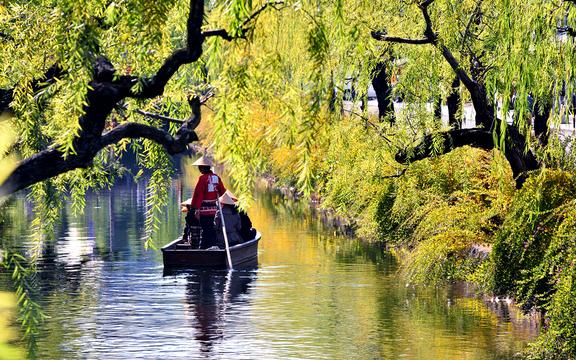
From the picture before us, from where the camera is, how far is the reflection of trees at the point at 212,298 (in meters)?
18.4

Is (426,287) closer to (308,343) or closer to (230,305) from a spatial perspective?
(230,305)

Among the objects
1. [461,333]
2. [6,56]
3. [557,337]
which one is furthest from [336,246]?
[6,56]

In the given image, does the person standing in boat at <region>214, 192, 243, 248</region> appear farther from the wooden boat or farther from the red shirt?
the wooden boat

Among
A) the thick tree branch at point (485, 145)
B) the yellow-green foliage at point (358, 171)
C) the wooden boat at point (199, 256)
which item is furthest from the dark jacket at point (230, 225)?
the thick tree branch at point (485, 145)

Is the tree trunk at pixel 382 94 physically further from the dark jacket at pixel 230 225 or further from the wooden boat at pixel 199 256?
A: the wooden boat at pixel 199 256

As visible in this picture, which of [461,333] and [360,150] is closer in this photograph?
[461,333]

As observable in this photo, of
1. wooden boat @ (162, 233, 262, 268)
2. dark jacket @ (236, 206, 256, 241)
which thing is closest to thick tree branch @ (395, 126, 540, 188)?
wooden boat @ (162, 233, 262, 268)

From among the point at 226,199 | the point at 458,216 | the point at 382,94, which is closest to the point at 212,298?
the point at 226,199

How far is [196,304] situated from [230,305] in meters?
0.59

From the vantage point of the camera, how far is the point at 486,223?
2006 centimetres

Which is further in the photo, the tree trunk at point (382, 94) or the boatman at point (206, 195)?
the tree trunk at point (382, 94)

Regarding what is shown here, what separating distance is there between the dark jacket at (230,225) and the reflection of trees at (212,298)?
2.64 ft

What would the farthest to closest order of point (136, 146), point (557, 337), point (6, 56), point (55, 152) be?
1. point (557, 337)
2. point (136, 146)
3. point (6, 56)
4. point (55, 152)

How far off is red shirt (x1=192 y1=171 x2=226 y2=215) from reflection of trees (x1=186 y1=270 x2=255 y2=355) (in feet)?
4.18
